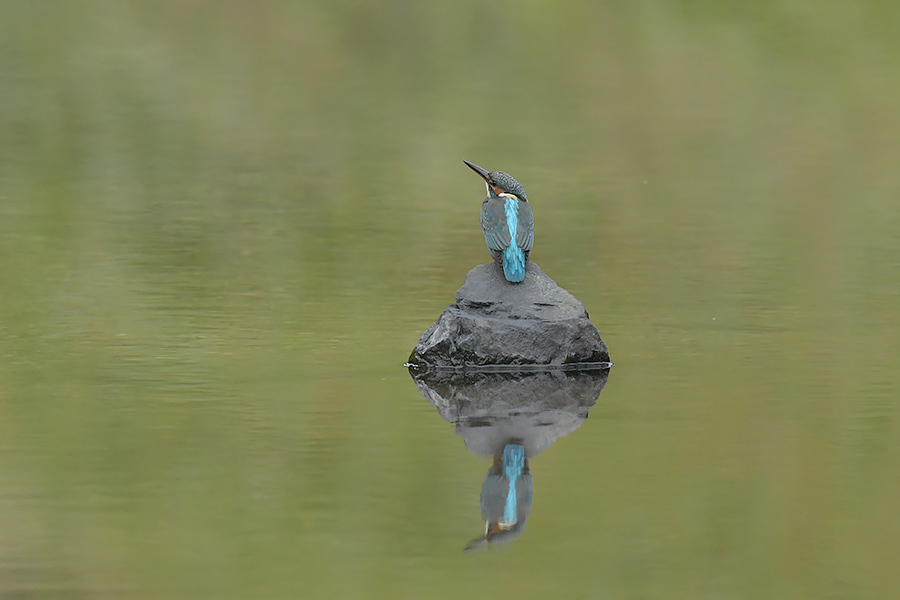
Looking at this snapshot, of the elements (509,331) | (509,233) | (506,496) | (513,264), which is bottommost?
(506,496)

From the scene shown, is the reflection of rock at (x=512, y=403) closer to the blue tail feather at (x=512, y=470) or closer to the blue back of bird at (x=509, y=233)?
the blue tail feather at (x=512, y=470)

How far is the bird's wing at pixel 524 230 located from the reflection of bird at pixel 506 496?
2.32 m

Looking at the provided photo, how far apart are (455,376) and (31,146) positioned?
47.1 ft

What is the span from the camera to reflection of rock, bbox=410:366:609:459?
7.78 meters

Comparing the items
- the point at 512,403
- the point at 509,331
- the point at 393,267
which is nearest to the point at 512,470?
the point at 512,403

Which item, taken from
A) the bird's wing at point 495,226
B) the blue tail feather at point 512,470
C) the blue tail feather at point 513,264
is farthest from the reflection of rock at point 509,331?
the blue tail feather at point 512,470

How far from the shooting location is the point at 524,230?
9688 mm

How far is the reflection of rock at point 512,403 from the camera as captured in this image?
7.78 meters

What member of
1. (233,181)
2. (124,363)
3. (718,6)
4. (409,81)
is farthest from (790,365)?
(718,6)

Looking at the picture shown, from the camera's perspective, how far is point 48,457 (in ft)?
24.0

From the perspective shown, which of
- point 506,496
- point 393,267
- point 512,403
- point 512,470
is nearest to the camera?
point 506,496

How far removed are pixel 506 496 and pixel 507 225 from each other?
3.21 meters

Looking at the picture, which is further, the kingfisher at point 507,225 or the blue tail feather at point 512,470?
the kingfisher at point 507,225

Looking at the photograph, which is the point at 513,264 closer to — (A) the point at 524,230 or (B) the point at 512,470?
(A) the point at 524,230
